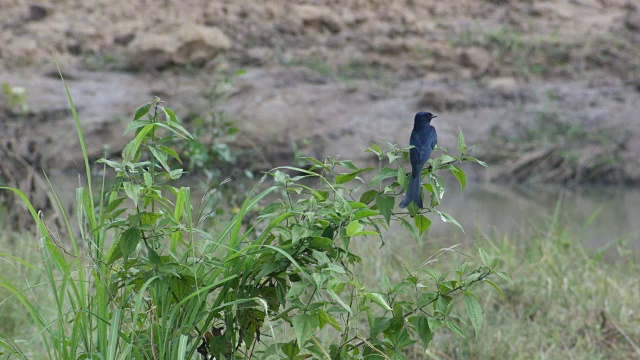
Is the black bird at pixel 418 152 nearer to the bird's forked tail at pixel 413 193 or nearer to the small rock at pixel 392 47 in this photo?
the bird's forked tail at pixel 413 193

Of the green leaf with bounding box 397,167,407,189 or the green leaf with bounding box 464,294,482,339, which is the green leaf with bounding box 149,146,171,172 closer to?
the green leaf with bounding box 397,167,407,189

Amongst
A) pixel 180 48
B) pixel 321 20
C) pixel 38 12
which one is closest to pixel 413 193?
pixel 180 48

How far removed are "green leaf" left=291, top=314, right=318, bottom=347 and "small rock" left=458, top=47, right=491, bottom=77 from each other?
301 inches

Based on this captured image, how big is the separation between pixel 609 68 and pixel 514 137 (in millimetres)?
1970

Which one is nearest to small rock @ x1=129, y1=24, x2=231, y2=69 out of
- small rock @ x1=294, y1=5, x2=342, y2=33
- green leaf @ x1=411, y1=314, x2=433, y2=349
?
small rock @ x1=294, y1=5, x2=342, y2=33

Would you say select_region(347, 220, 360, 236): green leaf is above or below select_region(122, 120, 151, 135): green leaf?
below

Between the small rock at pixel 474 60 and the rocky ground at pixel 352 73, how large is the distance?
1 cm

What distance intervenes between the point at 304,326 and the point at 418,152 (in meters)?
0.42

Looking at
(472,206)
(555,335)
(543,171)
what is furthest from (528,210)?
(555,335)

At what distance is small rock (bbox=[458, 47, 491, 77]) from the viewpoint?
29.9 feet

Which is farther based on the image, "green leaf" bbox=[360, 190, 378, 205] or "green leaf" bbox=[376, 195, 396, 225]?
"green leaf" bbox=[360, 190, 378, 205]

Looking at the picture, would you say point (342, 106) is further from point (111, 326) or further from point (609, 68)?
point (111, 326)

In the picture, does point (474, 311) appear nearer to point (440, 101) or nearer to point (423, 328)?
point (423, 328)

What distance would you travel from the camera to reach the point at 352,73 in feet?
29.6
